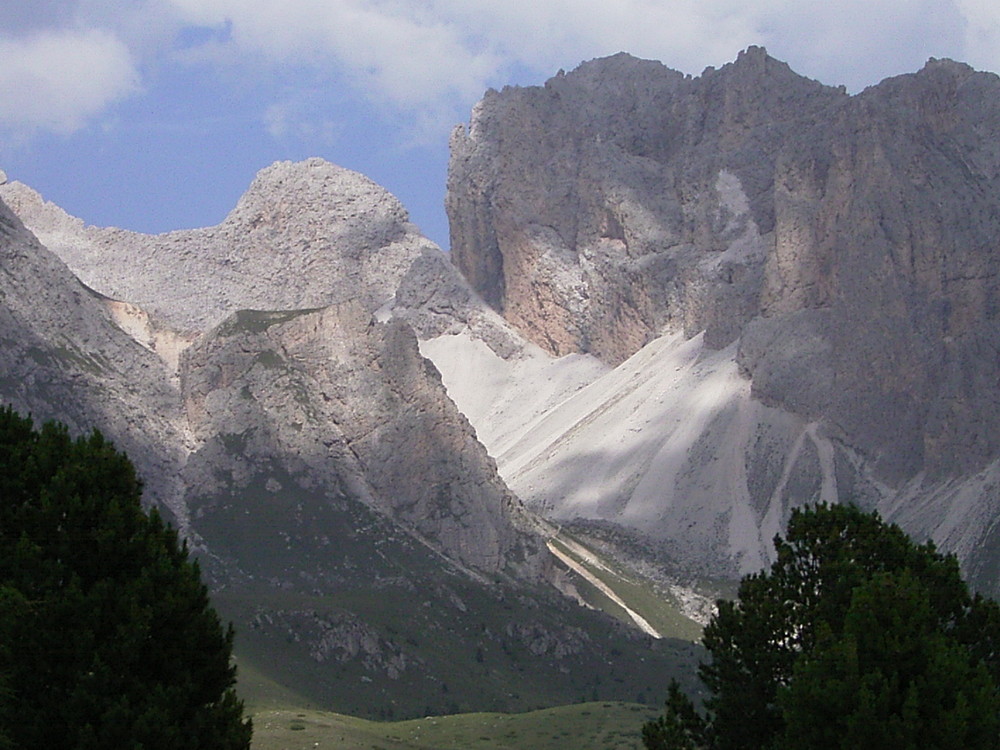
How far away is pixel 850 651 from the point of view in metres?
51.5

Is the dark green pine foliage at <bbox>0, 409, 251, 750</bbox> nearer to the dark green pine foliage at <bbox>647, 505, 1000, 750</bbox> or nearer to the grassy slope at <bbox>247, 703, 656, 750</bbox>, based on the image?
the dark green pine foliage at <bbox>647, 505, 1000, 750</bbox>

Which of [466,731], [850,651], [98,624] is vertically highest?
[98,624]

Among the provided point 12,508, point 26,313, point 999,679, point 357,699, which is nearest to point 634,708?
point 357,699

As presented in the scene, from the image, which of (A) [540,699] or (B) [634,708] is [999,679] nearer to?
(B) [634,708]

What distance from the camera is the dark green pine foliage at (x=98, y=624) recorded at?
160 feet

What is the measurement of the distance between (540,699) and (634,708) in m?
28.7

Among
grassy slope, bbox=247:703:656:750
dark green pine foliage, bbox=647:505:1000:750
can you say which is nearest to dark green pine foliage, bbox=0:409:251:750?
dark green pine foliage, bbox=647:505:1000:750

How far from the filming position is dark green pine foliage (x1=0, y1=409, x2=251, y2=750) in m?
48.8

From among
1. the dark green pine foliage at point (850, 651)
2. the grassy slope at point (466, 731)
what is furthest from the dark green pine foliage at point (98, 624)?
the grassy slope at point (466, 731)

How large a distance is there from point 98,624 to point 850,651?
19.7 meters

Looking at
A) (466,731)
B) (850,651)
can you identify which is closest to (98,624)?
(850,651)

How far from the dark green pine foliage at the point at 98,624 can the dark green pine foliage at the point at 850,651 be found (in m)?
15.3

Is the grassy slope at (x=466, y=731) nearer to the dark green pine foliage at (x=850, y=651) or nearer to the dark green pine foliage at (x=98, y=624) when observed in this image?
the dark green pine foliage at (x=850, y=651)

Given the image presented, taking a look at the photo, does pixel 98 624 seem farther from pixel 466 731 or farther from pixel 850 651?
pixel 466 731
